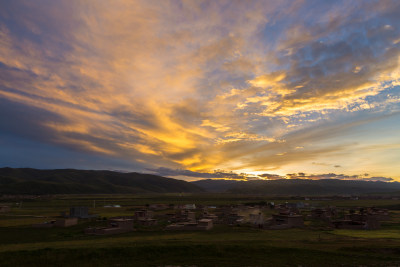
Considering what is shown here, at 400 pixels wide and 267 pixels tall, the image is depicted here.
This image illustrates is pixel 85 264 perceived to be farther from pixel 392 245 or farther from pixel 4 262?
pixel 392 245

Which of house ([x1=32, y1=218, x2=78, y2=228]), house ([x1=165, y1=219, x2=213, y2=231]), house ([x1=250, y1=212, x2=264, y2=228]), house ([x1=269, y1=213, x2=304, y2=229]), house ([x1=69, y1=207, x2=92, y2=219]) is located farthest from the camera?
house ([x1=69, y1=207, x2=92, y2=219])

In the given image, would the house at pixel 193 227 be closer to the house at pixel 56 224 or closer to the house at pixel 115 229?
the house at pixel 115 229

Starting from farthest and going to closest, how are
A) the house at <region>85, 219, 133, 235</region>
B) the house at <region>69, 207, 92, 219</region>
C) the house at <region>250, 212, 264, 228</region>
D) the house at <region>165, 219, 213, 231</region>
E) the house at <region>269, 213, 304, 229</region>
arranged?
the house at <region>69, 207, 92, 219</region> < the house at <region>250, 212, 264, 228</region> < the house at <region>269, 213, 304, 229</region> < the house at <region>165, 219, 213, 231</region> < the house at <region>85, 219, 133, 235</region>

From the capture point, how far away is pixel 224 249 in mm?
21656

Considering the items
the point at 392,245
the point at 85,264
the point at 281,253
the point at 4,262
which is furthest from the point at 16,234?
→ the point at 392,245

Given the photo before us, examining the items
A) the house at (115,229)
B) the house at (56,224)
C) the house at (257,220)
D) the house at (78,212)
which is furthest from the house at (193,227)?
the house at (78,212)

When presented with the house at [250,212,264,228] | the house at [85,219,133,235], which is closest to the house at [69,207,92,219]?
the house at [85,219,133,235]

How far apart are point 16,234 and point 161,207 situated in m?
52.0

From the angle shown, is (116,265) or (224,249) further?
(224,249)

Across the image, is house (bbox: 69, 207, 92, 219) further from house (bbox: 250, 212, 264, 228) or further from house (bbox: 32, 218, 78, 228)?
house (bbox: 250, 212, 264, 228)

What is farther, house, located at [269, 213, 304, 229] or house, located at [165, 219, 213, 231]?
house, located at [269, 213, 304, 229]

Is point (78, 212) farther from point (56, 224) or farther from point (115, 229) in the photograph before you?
point (115, 229)

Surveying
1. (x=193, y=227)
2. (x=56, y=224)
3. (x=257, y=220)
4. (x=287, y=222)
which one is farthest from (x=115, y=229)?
(x=287, y=222)

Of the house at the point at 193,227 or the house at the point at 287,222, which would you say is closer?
the house at the point at 193,227
